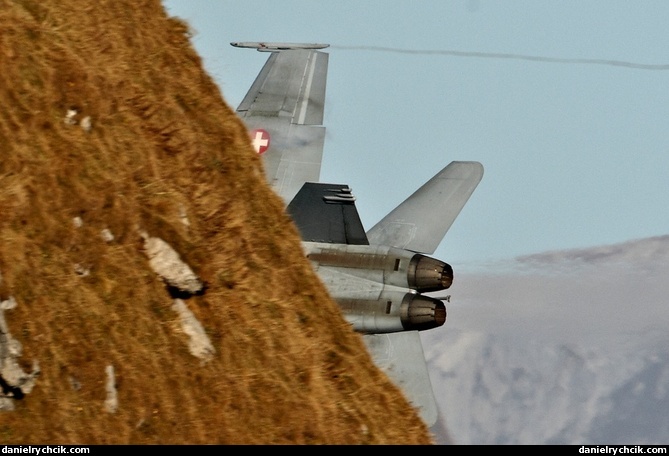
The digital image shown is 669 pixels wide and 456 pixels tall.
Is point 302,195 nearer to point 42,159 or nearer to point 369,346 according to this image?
point 369,346

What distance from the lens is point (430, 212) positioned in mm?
29953

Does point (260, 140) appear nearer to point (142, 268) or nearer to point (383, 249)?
point (383, 249)

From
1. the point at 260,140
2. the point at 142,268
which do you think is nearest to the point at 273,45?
the point at 260,140

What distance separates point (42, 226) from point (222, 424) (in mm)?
3380

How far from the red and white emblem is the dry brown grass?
37.4ft

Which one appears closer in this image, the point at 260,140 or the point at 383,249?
the point at 383,249

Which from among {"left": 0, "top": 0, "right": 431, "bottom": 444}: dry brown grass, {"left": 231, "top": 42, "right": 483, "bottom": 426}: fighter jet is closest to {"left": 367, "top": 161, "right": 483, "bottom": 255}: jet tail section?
{"left": 231, "top": 42, "right": 483, "bottom": 426}: fighter jet

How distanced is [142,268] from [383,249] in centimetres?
1228

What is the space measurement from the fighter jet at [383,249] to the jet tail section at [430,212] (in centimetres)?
3

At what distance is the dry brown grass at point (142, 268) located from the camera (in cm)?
1351

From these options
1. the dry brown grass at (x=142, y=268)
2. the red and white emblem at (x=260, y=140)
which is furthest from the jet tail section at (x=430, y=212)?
the dry brown grass at (x=142, y=268)

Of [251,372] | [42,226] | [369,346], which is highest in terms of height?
[42,226]

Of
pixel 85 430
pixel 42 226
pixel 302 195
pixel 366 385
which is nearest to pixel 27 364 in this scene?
pixel 85 430

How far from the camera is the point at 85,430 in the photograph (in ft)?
42.8
